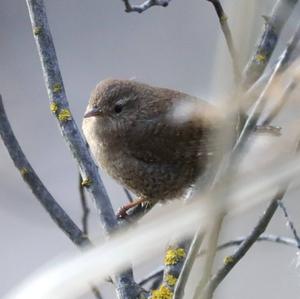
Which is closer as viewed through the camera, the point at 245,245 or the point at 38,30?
the point at 245,245

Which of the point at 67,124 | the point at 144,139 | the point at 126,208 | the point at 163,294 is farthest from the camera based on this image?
the point at 144,139

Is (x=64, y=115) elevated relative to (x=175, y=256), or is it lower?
elevated

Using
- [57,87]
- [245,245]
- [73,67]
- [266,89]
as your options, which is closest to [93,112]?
[57,87]

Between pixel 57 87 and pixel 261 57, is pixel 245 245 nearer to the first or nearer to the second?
pixel 261 57

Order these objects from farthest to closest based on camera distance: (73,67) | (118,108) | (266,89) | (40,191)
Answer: (73,67) < (118,108) < (40,191) < (266,89)

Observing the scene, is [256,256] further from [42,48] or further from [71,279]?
[71,279]

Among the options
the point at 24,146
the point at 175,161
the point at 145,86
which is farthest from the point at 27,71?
the point at 175,161

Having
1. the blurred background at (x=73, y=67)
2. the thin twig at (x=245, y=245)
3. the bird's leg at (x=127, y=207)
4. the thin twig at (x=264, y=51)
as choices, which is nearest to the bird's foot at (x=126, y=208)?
the bird's leg at (x=127, y=207)
